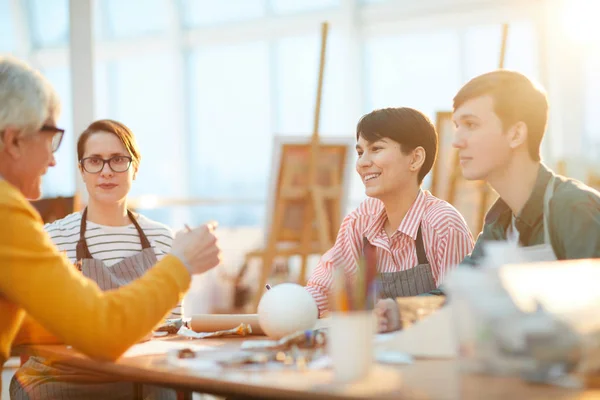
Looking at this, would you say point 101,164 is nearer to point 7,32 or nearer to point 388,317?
point 388,317

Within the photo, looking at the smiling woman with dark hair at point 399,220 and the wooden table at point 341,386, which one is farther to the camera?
the smiling woman with dark hair at point 399,220

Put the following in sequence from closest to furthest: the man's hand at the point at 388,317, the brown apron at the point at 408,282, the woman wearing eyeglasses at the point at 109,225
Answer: the man's hand at the point at 388,317 < the brown apron at the point at 408,282 < the woman wearing eyeglasses at the point at 109,225

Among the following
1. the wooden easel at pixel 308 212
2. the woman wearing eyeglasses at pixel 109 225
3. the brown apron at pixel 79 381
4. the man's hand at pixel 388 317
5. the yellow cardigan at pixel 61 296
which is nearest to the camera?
the yellow cardigan at pixel 61 296

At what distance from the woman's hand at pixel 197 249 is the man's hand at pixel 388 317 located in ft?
1.23

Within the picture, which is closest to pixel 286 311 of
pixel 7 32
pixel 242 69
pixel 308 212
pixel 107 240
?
pixel 107 240

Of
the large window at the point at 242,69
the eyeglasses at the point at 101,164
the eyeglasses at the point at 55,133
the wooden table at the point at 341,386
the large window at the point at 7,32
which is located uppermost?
the large window at the point at 7,32

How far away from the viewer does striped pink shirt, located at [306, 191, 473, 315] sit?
1.96m

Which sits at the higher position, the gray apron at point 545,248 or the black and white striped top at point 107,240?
the gray apron at point 545,248

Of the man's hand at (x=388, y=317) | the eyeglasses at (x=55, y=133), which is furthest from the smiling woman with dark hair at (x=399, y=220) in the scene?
the eyeglasses at (x=55, y=133)

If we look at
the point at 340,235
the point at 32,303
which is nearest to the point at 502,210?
the point at 340,235

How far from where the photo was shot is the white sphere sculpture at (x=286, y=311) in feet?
4.93

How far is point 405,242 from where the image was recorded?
2.04 m

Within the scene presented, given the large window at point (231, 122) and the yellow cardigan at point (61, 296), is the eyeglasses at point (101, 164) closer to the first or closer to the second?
the yellow cardigan at point (61, 296)

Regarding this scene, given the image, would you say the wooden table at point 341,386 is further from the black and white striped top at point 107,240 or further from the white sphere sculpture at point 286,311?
the black and white striped top at point 107,240
